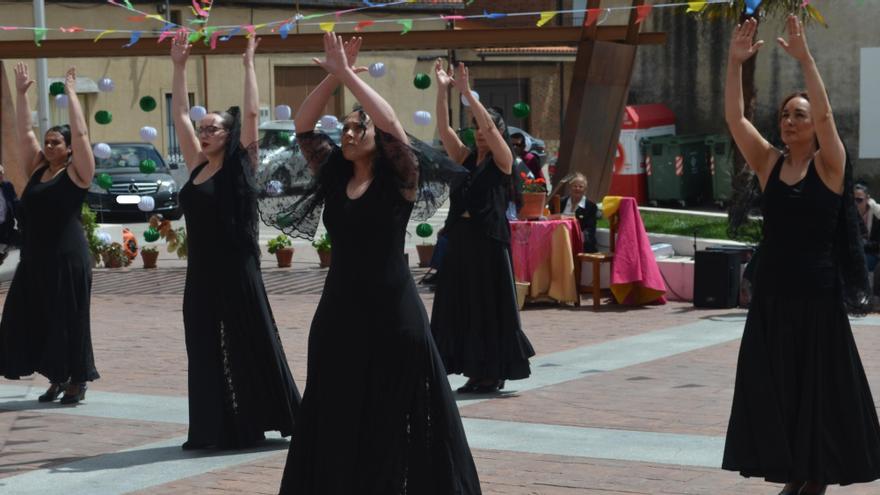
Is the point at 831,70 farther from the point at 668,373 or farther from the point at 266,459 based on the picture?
the point at 266,459

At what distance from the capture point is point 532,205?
15.1m

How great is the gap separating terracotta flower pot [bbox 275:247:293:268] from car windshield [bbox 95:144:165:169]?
8391 mm

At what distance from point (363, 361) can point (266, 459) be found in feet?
5.99

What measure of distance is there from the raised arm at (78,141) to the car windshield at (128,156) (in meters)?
17.7

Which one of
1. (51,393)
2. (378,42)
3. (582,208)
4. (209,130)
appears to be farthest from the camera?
(378,42)

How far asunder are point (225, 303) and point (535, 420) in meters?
1.90

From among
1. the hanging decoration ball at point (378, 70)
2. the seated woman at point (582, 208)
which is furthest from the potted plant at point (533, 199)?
the hanging decoration ball at point (378, 70)

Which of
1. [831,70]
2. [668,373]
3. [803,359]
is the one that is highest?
[831,70]

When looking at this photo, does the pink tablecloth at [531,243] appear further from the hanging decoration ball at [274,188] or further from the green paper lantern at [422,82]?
the hanging decoration ball at [274,188]

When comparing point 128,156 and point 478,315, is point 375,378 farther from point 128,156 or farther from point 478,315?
point 128,156

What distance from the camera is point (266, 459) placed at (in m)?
7.52

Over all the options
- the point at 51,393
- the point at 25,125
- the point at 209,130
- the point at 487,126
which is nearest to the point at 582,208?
the point at 487,126

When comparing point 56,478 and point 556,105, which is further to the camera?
point 556,105

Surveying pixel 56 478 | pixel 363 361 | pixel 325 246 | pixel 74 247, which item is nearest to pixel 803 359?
pixel 363 361
